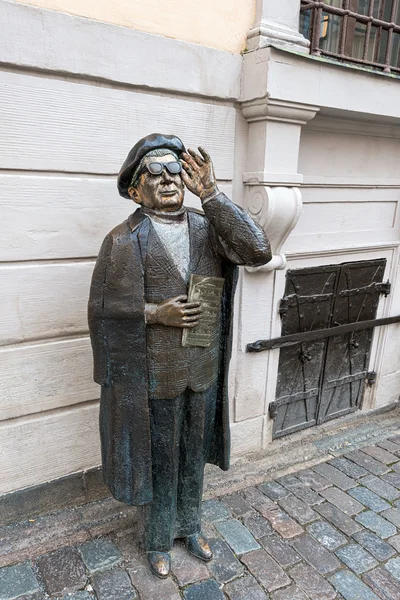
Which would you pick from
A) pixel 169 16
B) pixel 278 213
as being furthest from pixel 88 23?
pixel 278 213

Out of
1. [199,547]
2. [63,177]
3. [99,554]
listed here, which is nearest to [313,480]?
[199,547]

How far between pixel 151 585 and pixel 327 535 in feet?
3.75

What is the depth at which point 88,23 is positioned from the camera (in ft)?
7.45

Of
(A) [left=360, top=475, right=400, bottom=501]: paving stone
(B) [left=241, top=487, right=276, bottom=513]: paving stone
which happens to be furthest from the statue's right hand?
(A) [left=360, top=475, right=400, bottom=501]: paving stone

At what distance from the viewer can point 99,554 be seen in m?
2.57

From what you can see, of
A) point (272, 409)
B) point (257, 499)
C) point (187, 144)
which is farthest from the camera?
Answer: point (272, 409)

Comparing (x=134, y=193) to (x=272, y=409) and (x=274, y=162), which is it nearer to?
(x=274, y=162)

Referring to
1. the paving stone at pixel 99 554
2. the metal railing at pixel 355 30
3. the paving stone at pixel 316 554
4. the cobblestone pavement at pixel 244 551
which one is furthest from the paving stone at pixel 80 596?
the metal railing at pixel 355 30

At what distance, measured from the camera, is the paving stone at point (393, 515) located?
2928 millimetres

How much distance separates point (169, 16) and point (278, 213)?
1306 millimetres

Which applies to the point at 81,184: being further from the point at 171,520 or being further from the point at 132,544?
the point at 132,544

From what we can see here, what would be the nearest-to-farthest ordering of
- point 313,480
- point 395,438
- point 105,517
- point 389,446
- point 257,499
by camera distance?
point 105,517, point 257,499, point 313,480, point 389,446, point 395,438

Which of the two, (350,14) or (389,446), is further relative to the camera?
(389,446)

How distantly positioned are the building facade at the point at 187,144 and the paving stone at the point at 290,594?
3.95ft
